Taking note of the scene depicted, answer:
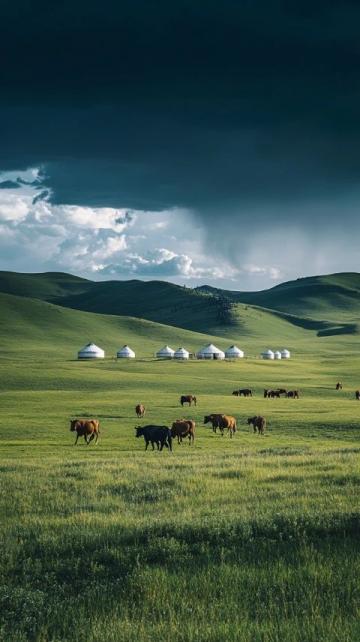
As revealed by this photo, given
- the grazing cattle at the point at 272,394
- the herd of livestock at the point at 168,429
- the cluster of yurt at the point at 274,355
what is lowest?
the herd of livestock at the point at 168,429

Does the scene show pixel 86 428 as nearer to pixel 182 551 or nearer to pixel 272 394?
pixel 182 551

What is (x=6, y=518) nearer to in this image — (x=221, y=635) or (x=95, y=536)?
(x=95, y=536)

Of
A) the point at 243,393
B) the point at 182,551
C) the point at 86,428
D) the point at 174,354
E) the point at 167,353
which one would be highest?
the point at 167,353

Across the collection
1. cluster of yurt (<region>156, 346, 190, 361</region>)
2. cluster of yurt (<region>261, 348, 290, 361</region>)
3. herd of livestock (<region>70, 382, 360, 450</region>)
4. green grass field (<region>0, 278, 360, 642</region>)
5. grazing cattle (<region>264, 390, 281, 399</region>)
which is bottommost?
herd of livestock (<region>70, 382, 360, 450</region>)

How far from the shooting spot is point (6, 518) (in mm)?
14273

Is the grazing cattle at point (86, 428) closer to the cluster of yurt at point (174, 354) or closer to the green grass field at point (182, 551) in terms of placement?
the green grass field at point (182, 551)

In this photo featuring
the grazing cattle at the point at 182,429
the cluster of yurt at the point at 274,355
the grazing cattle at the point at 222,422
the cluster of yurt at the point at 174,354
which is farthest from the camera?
the cluster of yurt at the point at 274,355

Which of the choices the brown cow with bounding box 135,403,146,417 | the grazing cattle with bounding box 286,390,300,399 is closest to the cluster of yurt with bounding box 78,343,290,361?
the grazing cattle with bounding box 286,390,300,399

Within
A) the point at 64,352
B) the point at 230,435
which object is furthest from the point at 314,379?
the point at 64,352

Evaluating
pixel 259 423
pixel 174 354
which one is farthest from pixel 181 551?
pixel 174 354

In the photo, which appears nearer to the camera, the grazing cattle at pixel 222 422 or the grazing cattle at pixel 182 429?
the grazing cattle at pixel 182 429

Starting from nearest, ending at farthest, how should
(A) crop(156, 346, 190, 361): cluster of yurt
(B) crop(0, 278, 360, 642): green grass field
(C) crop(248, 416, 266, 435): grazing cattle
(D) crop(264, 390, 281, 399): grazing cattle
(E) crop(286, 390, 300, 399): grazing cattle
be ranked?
(B) crop(0, 278, 360, 642): green grass field → (C) crop(248, 416, 266, 435): grazing cattle → (D) crop(264, 390, 281, 399): grazing cattle → (E) crop(286, 390, 300, 399): grazing cattle → (A) crop(156, 346, 190, 361): cluster of yurt

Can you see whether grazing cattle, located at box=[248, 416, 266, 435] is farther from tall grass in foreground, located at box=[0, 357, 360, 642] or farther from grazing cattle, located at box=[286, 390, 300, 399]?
grazing cattle, located at box=[286, 390, 300, 399]

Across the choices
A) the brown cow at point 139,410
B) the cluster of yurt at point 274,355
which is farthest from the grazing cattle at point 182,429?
the cluster of yurt at point 274,355
